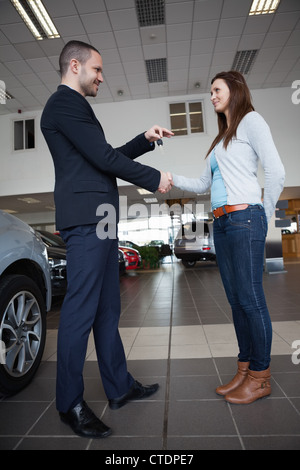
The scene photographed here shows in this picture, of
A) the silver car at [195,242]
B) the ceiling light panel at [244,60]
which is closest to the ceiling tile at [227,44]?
the ceiling light panel at [244,60]

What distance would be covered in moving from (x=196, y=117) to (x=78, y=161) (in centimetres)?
1006

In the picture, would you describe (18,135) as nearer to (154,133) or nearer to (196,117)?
(196,117)

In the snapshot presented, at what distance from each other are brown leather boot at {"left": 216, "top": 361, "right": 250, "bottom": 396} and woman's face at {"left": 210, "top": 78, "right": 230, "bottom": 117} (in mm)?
1349

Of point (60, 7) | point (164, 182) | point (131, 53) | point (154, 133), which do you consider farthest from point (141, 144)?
point (131, 53)

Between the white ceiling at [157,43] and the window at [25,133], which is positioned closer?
the white ceiling at [157,43]

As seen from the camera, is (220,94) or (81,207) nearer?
(81,207)

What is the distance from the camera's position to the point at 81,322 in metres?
1.36

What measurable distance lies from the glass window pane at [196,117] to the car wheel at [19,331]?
978 centimetres

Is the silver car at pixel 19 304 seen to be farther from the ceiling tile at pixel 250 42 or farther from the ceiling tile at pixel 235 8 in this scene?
the ceiling tile at pixel 250 42

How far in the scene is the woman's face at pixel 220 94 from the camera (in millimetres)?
1615

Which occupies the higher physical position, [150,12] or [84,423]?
[150,12]
